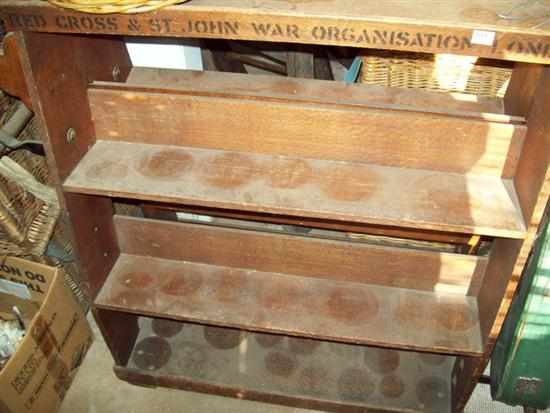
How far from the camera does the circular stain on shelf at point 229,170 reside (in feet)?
4.61

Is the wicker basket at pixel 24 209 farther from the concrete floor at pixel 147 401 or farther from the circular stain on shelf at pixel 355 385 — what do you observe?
the circular stain on shelf at pixel 355 385

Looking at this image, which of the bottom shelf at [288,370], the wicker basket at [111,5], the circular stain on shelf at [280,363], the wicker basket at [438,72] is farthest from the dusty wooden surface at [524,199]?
the wicker basket at [111,5]

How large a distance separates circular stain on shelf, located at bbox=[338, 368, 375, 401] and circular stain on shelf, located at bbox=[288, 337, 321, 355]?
6.1 inches

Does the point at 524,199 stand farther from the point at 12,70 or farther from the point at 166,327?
the point at 166,327

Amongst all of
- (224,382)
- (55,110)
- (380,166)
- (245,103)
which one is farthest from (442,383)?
(55,110)

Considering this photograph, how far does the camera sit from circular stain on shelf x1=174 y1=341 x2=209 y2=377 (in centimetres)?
196

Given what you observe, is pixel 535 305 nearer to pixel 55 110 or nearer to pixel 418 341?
pixel 418 341

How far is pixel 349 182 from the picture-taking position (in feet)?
4.58

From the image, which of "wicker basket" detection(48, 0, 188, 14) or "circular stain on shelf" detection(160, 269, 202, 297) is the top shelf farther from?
"circular stain on shelf" detection(160, 269, 202, 297)

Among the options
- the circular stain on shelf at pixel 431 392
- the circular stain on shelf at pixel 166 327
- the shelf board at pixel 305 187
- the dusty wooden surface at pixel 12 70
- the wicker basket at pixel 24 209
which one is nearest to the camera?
the dusty wooden surface at pixel 12 70

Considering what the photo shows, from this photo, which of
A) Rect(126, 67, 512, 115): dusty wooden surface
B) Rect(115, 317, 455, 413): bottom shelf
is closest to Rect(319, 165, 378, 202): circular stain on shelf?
Rect(126, 67, 512, 115): dusty wooden surface

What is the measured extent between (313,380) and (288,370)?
10cm

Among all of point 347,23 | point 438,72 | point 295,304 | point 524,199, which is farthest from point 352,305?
point 347,23

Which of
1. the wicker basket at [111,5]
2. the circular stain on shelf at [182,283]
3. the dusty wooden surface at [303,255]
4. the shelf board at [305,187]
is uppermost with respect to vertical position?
the wicker basket at [111,5]
